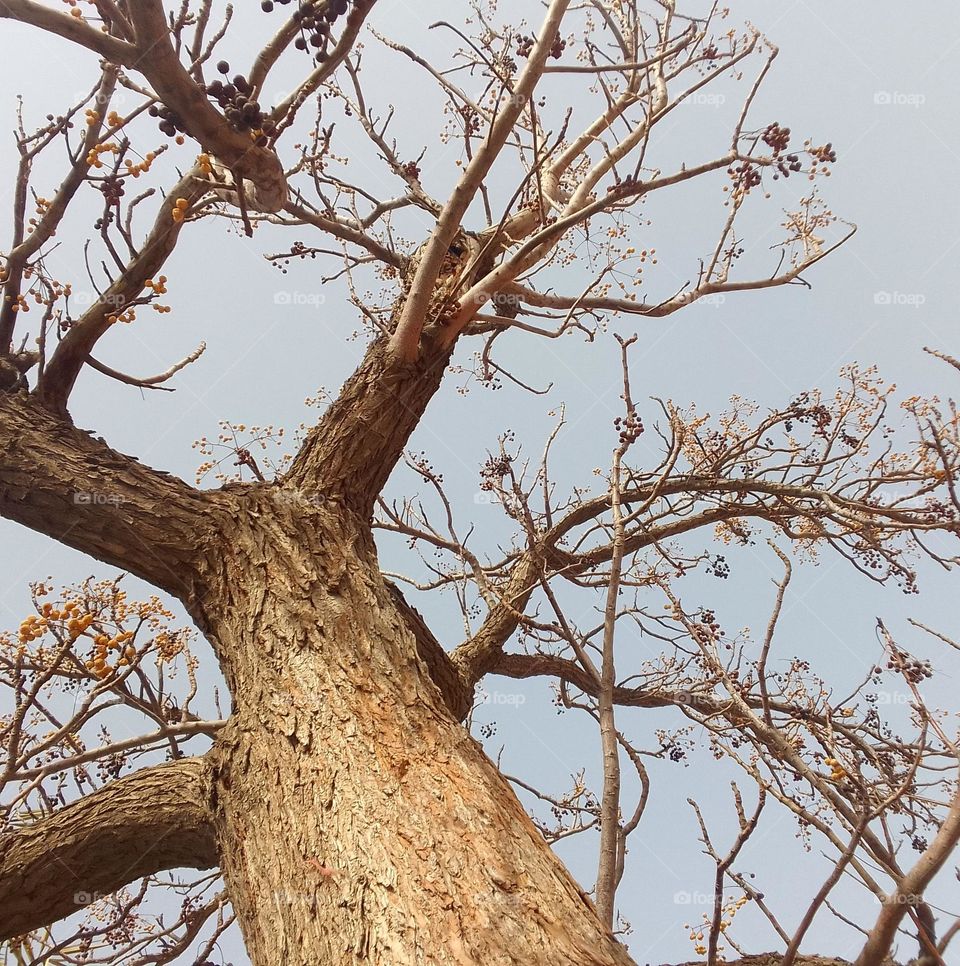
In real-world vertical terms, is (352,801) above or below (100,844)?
above

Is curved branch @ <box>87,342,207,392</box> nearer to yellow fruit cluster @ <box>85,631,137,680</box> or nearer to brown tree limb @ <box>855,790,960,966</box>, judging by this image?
yellow fruit cluster @ <box>85,631,137,680</box>

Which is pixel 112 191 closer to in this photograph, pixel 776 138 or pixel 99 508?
pixel 99 508

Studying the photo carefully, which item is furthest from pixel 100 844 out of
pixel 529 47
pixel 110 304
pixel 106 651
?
pixel 529 47

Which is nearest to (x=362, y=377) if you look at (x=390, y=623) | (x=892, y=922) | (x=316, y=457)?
(x=316, y=457)

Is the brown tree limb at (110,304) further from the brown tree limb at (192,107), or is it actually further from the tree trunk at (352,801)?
the tree trunk at (352,801)

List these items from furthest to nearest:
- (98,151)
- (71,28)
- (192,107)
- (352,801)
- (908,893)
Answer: (98,151), (192,107), (71,28), (352,801), (908,893)

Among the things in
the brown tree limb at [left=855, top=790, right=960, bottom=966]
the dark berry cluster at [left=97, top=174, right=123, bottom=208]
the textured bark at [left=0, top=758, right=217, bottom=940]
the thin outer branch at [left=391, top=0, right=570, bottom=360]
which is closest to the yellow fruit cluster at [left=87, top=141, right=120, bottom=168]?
the dark berry cluster at [left=97, top=174, right=123, bottom=208]

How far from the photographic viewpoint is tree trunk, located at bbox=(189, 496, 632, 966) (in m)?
1.58

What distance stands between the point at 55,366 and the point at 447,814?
297 cm

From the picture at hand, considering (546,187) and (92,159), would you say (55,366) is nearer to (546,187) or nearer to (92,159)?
(92,159)

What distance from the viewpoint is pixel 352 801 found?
191cm

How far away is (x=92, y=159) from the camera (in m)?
2.82

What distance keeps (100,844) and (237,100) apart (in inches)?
121

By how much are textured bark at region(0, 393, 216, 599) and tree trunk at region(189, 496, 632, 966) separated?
0.23 metres
